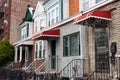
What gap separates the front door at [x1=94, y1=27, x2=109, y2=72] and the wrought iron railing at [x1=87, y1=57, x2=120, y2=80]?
21 cm

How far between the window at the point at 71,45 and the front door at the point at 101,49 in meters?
2.25

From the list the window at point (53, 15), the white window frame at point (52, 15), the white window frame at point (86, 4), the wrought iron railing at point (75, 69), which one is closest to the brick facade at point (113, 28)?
the wrought iron railing at point (75, 69)

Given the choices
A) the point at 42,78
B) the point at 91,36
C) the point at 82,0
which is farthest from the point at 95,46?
the point at 82,0

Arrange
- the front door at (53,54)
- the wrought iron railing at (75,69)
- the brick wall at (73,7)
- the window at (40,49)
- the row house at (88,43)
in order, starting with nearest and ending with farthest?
the row house at (88,43) < the wrought iron railing at (75,69) < the brick wall at (73,7) < the front door at (53,54) < the window at (40,49)

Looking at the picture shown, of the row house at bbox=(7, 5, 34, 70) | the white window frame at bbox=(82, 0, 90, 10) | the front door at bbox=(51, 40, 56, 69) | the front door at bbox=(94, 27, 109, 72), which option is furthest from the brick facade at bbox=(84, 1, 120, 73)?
the row house at bbox=(7, 5, 34, 70)

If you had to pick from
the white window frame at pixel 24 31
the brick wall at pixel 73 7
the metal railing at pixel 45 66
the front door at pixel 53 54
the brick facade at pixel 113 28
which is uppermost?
the brick wall at pixel 73 7

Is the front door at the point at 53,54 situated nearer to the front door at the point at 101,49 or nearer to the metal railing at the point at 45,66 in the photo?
the metal railing at the point at 45,66

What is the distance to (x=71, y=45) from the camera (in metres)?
16.7

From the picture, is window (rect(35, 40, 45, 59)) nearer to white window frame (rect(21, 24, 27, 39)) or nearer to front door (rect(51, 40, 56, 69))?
front door (rect(51, 40, 56, 69))

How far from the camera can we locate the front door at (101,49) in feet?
40.8

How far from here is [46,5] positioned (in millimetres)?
25500

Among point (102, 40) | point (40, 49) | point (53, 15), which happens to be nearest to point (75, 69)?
point (102, 40)

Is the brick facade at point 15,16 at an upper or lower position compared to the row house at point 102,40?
upper

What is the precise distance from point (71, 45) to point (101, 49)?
3931mm
